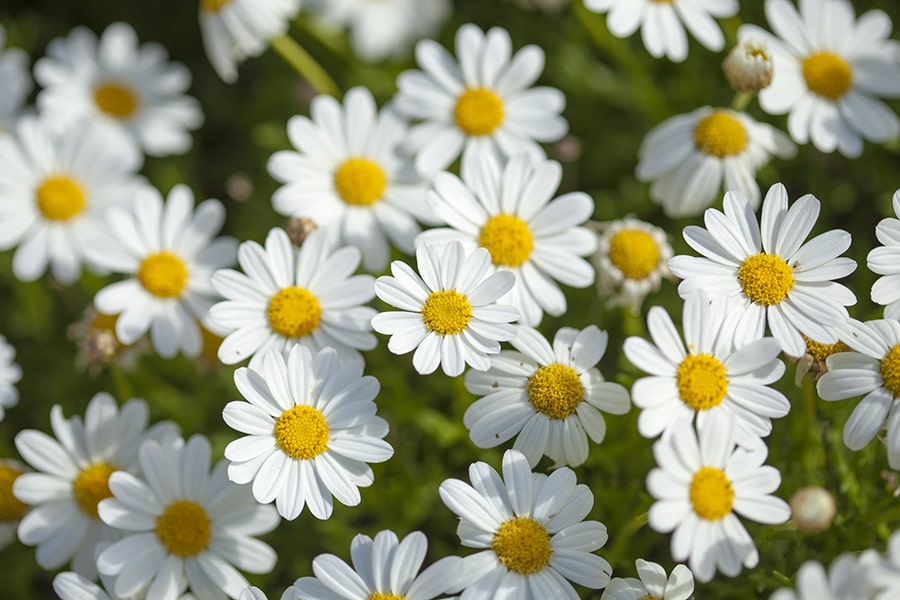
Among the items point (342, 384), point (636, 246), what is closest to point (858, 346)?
point (636, 246)

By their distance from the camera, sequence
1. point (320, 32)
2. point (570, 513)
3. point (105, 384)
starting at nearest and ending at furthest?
point (570, 513) < point (105, 384) < point (320, 32)

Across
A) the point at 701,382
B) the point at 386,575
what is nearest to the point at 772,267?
the point at 701,382

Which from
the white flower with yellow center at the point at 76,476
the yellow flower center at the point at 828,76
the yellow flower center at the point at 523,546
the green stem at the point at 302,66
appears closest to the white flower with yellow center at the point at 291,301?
the white flower with yellow center at the point at 76,476

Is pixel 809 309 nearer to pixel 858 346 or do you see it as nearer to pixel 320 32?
pixel 858 346

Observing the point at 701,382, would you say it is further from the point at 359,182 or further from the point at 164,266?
the point at 164,266

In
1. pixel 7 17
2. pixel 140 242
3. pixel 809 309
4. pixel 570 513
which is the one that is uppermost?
pixel 809 309

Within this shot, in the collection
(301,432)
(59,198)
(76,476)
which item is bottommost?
(76,476)
